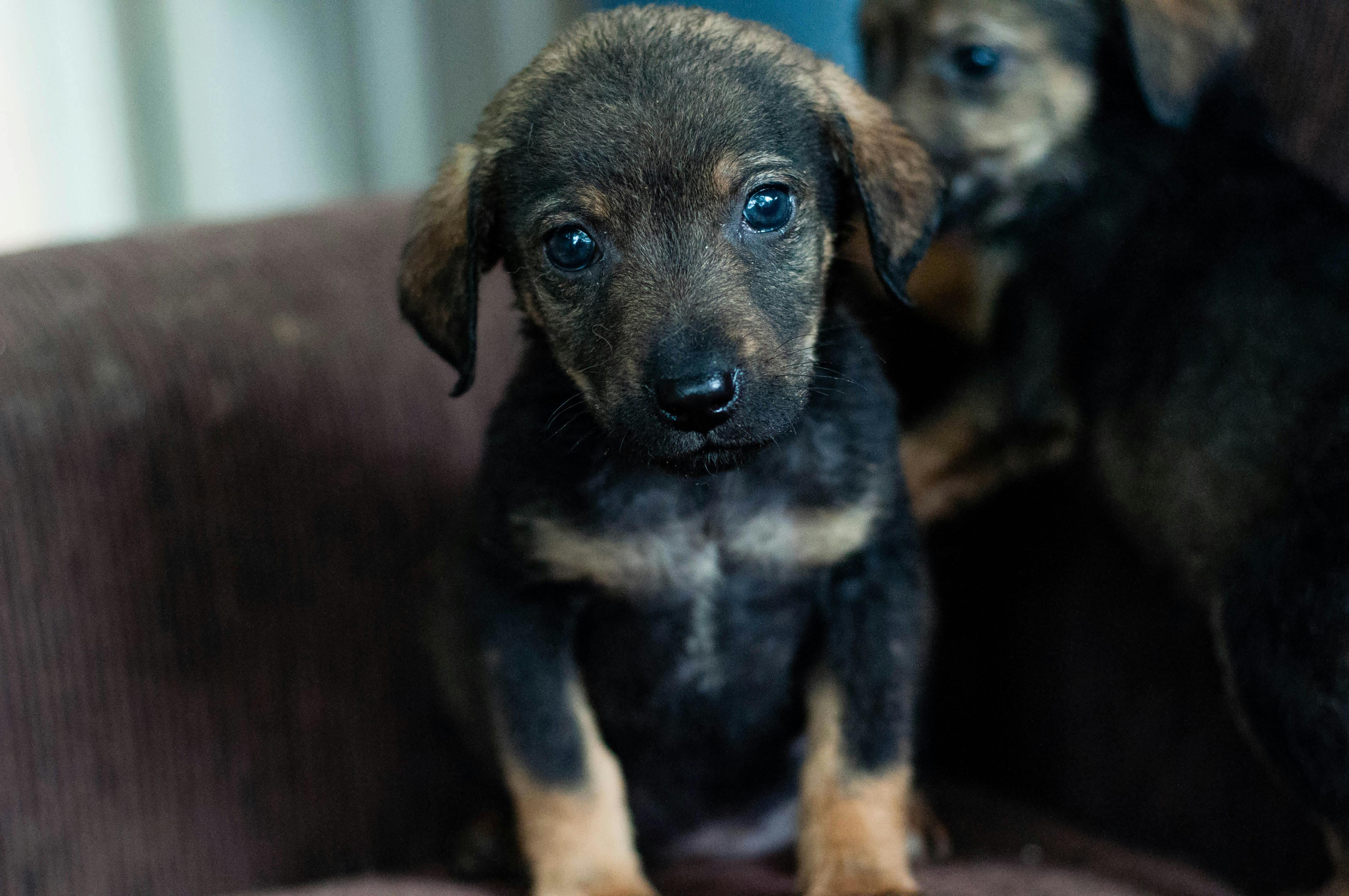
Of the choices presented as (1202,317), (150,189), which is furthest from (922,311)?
(150,189)

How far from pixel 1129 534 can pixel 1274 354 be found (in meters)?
0.45

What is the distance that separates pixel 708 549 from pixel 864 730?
373mm

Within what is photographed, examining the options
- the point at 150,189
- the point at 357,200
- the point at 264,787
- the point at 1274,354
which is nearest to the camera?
the point at 1274,354

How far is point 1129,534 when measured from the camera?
2.39m

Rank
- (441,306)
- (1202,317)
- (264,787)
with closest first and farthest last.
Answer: (441,306)
(1202,317)
(264,787)

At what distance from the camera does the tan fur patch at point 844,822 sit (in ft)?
A: 6.01

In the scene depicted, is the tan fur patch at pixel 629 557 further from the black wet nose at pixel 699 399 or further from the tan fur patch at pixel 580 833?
the black wet nose at pixel 699 399

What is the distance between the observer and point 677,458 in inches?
65.2

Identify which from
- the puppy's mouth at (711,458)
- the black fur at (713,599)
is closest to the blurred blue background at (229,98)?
the black fur at (713,599)

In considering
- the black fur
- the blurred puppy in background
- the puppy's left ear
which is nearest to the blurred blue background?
the blurred puppy in background

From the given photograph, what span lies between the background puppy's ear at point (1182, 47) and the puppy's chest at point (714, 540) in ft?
3.82

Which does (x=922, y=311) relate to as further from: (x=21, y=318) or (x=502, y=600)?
(x=21, y=318)

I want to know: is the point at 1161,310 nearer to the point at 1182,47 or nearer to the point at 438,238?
the point at 1182,47

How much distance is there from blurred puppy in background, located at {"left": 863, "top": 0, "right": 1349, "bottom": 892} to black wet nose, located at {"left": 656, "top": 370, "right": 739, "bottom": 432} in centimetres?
98
